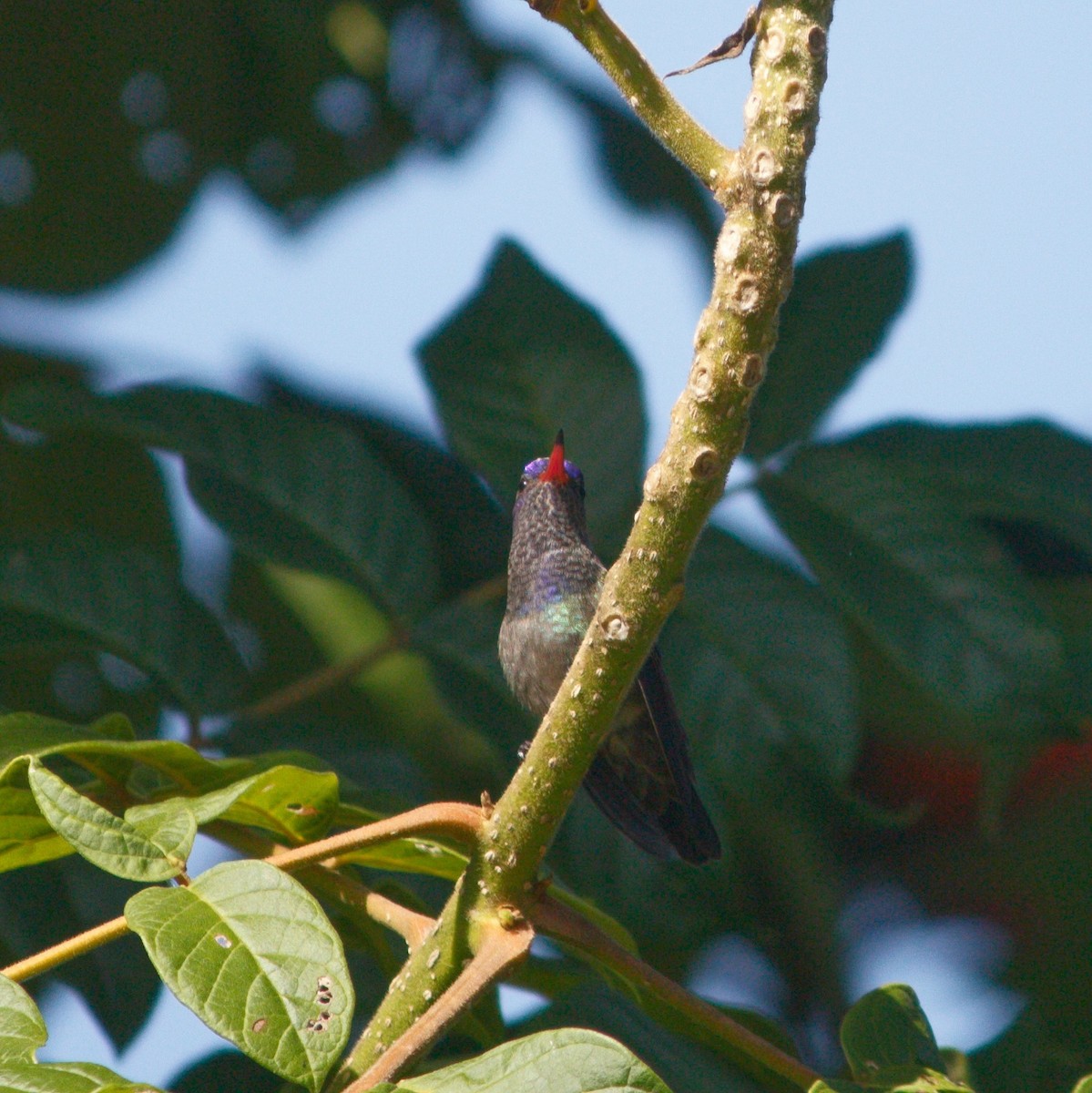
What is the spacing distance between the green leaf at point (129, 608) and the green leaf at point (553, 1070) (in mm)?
1156

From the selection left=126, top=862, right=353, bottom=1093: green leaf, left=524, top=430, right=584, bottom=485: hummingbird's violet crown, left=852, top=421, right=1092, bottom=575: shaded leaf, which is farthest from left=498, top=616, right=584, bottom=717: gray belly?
left=126, top=862, right=353, bottom=1093: green leaf

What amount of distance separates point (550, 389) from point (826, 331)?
55cm

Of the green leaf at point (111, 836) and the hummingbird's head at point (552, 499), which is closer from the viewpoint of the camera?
the green leaf at point (111, 836)

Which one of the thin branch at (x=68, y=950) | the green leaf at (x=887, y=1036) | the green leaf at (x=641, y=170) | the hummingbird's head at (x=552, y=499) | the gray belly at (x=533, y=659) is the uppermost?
the green leaf at (x=641, y=170)

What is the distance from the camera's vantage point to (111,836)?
1.06 metres

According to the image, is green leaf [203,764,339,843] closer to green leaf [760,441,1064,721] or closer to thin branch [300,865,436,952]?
thin branch [300,865,436,952]

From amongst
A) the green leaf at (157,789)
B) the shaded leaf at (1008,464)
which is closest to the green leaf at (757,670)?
the shaded leaf at (1008,464)

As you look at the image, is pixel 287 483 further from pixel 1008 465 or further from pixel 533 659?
pixel 1008 465

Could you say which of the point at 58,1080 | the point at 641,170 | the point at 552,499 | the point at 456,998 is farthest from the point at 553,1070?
the point at 641,170

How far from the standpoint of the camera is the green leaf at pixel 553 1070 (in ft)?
→ 3.21

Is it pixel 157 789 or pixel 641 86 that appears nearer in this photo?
pixel 641 86

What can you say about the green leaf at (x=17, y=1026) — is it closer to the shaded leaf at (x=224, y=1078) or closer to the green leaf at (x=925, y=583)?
the shaded leaf at (x=224, y=1078)

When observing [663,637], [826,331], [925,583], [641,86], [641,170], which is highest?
[641,86]

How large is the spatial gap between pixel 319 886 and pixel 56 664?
4.42 ft
